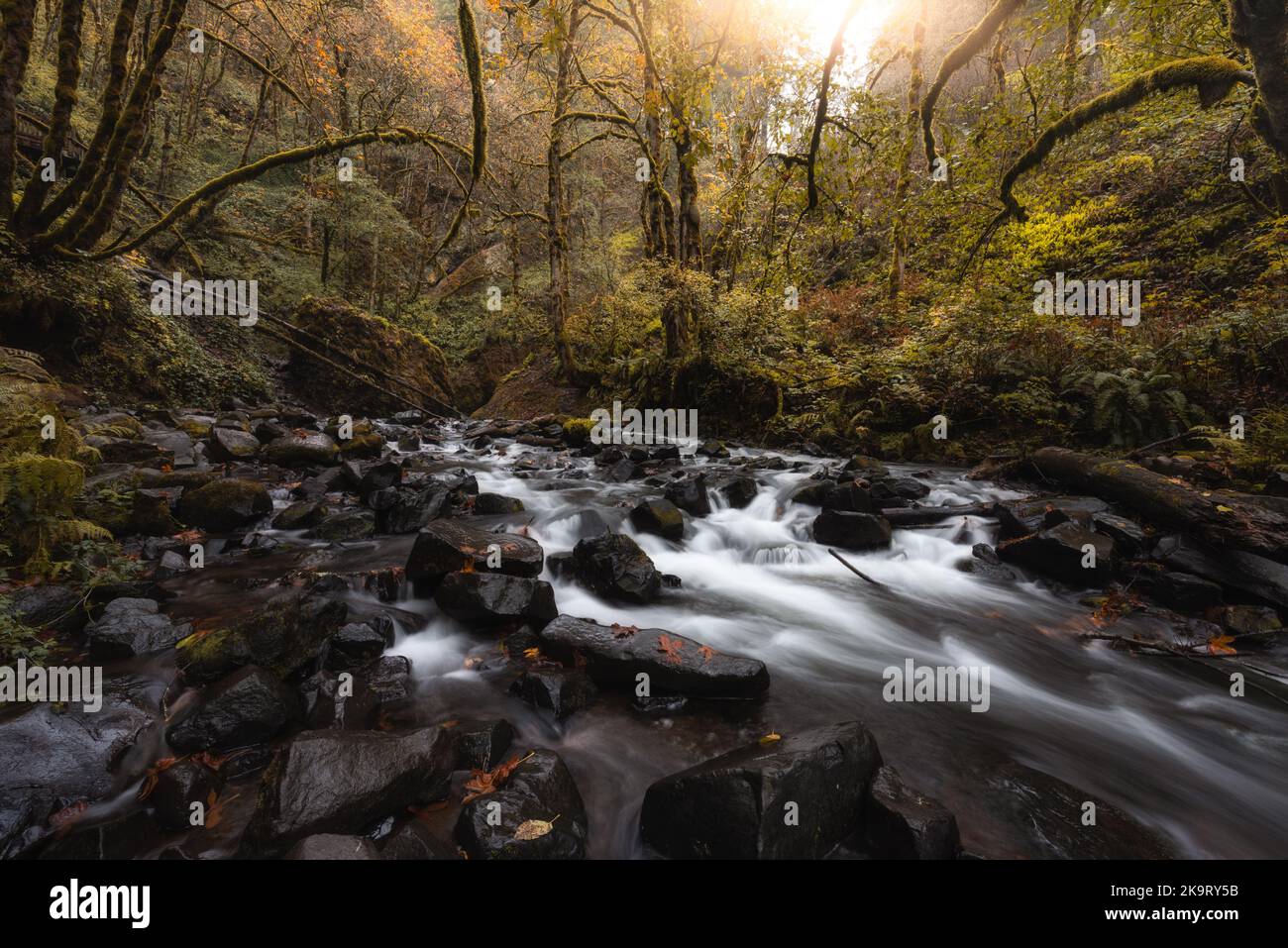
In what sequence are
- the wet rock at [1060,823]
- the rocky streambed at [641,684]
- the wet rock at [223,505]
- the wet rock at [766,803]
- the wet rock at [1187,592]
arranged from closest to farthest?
the wet rock at [766,803], the rocky streambed at [641,684], the wet rock at [1060,823], the wet rock at [1187,592], the wet rock at [223,505]

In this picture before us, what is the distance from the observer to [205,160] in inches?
835

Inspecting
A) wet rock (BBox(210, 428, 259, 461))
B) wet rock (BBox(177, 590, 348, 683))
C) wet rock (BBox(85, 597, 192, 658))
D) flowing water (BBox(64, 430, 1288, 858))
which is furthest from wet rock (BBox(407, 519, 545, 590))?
wet rock (BBox(210, 428, 259, 461))

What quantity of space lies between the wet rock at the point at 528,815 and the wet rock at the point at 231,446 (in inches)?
340

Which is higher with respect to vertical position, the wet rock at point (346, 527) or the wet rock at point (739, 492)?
the wet rock at point (739, 492)

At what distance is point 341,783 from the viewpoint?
2.46 metres

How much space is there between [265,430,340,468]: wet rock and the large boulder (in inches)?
264

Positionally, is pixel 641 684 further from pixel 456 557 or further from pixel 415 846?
pixel 456 557

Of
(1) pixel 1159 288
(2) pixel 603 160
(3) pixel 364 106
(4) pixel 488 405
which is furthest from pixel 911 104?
(3) pixel 364 106

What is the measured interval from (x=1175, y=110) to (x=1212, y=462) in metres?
9.78

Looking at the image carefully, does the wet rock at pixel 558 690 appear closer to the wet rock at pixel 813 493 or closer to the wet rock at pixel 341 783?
the wet rock at pixel 341 783

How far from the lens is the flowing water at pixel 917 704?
3074 mm

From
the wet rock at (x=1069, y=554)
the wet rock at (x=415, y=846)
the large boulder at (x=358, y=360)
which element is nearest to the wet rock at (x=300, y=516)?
the wet rock at (x=415, y=846)

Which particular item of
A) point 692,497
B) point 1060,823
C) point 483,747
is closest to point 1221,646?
point 1060,823
